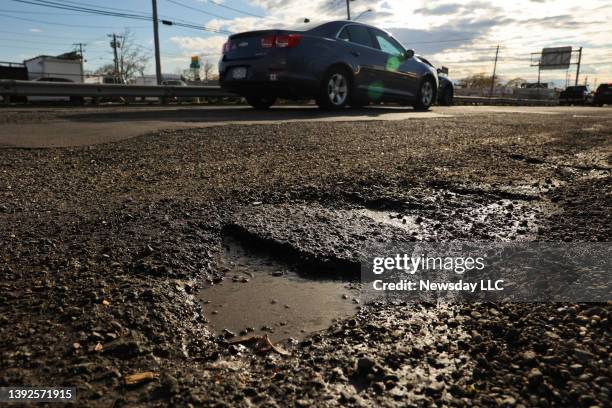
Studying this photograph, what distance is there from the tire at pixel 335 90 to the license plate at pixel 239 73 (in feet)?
4.21

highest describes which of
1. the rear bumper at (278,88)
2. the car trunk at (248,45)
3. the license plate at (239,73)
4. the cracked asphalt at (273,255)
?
the car trunk at (248,45)

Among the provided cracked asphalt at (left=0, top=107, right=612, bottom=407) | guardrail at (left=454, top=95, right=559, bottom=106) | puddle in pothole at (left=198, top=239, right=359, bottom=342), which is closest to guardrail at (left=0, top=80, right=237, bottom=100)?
cracked asphalt at (left=0, top=107, right=612, bottom=407)

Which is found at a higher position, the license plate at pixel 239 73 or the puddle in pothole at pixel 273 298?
the license plate at pixel 239 73

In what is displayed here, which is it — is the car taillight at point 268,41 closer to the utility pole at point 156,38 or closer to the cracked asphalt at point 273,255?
the cracked asphalt at point 273,255

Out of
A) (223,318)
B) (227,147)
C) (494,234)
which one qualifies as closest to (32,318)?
(223,318)

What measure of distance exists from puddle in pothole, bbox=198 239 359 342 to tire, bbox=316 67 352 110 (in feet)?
20.0

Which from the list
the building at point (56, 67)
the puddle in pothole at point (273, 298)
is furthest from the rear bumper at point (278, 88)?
the building at point (56, 67)

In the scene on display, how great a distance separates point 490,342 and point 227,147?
9.28 ft

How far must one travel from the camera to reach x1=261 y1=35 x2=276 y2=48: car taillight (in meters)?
6.91

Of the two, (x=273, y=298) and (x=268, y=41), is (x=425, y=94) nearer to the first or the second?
(x=268, y=41)

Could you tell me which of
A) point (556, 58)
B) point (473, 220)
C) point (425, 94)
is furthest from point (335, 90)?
point (556, 58)

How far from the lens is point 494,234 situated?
170 cm

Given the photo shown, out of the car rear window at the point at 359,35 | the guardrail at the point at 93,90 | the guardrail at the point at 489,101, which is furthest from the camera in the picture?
the guardrail at the point at 489,101

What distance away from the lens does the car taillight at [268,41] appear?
691cm
